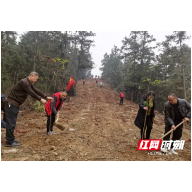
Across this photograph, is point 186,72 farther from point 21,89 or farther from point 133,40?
point 21,89

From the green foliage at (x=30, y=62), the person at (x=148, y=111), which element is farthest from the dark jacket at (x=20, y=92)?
the person at (x=148, y=111)

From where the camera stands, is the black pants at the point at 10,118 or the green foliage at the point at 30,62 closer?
the black pants at the point at 10,118

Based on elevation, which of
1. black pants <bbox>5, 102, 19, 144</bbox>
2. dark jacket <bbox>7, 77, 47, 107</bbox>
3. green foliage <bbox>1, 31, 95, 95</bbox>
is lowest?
black pants <bbox>5, 102, 19, 144</bbox>

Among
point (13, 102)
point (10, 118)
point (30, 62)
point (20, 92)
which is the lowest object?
point (10, 118)

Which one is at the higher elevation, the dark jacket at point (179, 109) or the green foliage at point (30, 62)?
the green foliage at point (30, 62)

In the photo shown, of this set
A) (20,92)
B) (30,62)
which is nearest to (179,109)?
(20,92)

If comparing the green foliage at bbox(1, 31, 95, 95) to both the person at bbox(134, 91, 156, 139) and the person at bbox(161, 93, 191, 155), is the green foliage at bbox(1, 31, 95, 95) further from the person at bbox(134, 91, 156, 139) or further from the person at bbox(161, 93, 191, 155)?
the person at bbox(161, 93, 191, 155)

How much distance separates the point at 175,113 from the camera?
3629 mm

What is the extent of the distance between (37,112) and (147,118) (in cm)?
726

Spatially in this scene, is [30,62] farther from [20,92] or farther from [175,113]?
[175,113]

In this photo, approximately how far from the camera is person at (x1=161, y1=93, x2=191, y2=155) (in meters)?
3.47

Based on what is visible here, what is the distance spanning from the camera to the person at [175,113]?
136 inches

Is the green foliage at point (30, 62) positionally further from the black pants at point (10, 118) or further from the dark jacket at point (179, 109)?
the dark jacket at point (179, 109)

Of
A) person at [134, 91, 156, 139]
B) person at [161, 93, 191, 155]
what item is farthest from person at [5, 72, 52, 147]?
person at [161, 93, 191, 155]
